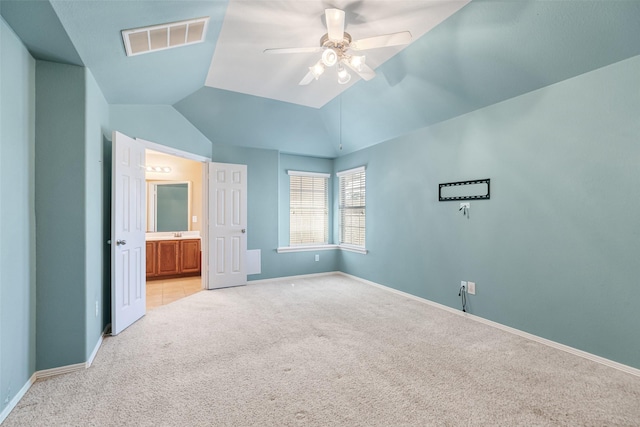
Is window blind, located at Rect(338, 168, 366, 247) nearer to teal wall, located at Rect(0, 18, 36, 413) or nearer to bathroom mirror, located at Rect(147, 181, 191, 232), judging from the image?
bathroom mirror, located at Rect(147, 181, 191, 232)

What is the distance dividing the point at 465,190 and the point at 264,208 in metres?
3.29

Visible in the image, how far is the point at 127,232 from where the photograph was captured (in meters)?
3.22

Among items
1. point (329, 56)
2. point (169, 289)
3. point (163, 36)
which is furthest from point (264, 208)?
point (329, 56)

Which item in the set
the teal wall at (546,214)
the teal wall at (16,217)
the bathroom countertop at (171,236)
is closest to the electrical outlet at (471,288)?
the teal wall at (546,214)

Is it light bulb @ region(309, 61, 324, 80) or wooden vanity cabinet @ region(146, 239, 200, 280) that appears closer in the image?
light bulb @ region(309, 61, 324, 80)

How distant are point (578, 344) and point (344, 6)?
11.6 ft

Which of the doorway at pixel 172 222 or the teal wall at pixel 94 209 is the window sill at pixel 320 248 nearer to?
the doorway at pixel 172 222

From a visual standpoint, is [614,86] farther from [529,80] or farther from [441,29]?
[441,29]

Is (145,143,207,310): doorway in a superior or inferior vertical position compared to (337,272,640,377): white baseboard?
superior

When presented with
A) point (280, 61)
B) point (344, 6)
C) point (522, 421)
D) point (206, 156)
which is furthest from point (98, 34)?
point (522, 421)

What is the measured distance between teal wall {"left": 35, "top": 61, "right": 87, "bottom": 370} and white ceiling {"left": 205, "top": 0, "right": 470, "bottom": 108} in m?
1.34

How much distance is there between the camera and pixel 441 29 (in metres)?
2.67

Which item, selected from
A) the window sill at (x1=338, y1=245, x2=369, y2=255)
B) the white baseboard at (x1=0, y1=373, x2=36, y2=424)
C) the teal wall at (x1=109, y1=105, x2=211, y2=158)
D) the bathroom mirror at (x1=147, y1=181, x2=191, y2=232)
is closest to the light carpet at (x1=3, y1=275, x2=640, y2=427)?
the white baseboard at (x1=0, y1=373, x2=36, y2=424)

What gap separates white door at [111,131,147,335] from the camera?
9.78ft
